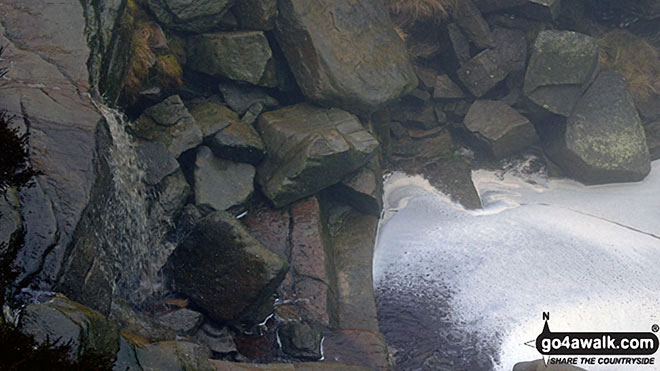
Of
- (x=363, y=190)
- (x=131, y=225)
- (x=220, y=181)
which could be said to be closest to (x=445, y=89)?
(x=363, y=190)

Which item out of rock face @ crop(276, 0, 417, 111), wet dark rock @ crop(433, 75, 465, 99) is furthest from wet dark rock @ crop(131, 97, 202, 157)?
wet dark rock @ crop(433, 75, 465, 99)

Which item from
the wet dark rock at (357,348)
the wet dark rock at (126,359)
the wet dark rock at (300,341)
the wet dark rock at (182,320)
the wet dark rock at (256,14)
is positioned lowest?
the wet dark rock at (357,348)

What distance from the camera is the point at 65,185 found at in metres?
4.23

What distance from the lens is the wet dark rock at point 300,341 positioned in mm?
5809

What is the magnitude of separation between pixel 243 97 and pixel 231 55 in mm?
602

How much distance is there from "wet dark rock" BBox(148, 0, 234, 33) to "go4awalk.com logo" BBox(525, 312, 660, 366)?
5.74 metres

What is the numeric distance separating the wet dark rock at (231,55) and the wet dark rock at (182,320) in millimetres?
3408

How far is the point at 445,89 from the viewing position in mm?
9867

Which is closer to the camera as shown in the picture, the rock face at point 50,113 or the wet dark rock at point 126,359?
the wet dark rock at point 126,359

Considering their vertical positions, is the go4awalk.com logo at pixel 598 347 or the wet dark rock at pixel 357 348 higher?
the wet dark rock at pixel 357 348

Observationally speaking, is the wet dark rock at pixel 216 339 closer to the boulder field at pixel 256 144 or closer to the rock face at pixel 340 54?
the boulder field at pixel 256 144

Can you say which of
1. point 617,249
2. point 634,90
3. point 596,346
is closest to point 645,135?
point 634,90

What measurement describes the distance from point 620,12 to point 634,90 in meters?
1.49

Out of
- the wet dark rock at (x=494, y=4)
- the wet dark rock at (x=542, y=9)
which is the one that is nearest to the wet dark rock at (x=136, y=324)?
the wet dark rock at (x=494, y=4)
